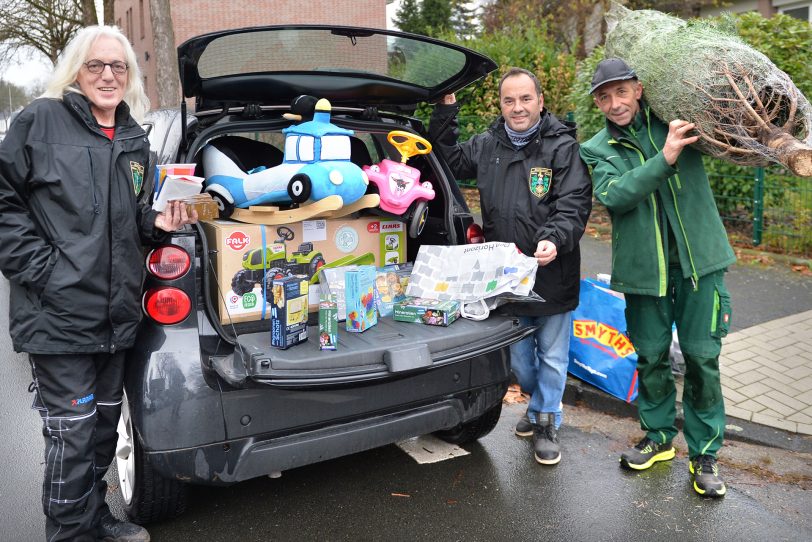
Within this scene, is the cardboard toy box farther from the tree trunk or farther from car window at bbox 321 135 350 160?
the tree trunk

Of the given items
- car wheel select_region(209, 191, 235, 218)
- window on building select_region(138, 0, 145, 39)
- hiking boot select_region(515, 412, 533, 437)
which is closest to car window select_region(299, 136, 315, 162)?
car wheel select_region(209, 191, 235, 218)

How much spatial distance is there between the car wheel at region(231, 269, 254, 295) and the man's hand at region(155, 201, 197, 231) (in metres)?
0.38

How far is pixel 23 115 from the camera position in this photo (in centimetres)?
221

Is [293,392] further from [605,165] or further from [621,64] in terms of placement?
[621,64]

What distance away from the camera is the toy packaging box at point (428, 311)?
9.26 ft

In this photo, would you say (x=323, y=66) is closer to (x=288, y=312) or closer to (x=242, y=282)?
(x=242, y=282)

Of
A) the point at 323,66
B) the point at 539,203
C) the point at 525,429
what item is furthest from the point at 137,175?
the point at 525,429

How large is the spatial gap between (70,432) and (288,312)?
2.85 feet

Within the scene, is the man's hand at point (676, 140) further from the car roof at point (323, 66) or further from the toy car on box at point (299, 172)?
the toy car on box at point (299, 172)

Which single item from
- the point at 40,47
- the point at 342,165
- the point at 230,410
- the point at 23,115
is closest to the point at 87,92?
the point at 23,115

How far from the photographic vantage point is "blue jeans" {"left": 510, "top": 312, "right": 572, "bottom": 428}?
3.37m

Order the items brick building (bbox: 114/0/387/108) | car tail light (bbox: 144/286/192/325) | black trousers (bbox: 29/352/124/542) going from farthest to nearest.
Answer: brick building (bbox: 114/0/387/108), car tail light (bbox: 144/286/192/325), black trousers (bbox: 29/352/124/542)

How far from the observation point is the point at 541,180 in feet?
10.6

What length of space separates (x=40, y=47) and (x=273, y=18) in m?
10.1
